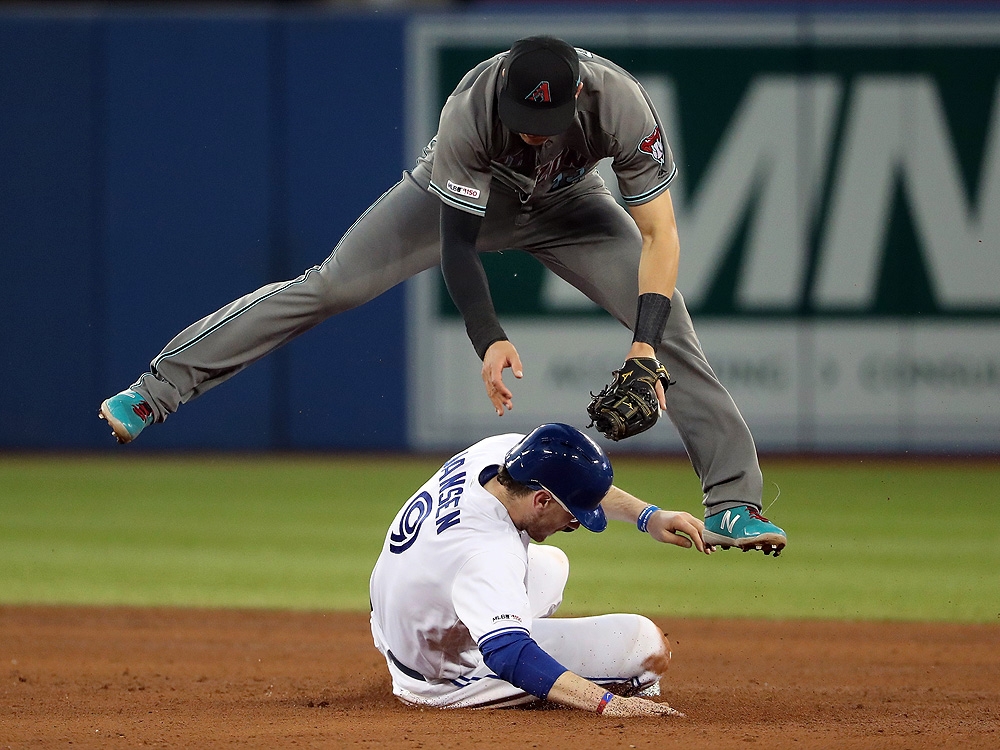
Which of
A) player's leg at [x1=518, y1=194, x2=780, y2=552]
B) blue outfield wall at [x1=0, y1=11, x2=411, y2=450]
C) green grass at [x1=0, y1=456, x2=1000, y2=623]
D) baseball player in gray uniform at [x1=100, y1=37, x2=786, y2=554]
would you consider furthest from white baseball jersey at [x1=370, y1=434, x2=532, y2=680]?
blue outfield wall at [x1=0, y1=11, x2=411, y2=450]

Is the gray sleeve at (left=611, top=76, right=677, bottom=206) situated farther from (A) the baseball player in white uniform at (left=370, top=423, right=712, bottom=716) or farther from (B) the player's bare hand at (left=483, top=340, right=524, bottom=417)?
(A) the baseball player in white uniform at (left=370, top=423, right=712, bottom=716)

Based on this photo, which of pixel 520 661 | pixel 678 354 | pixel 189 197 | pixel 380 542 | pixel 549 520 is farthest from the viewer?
pixel 189 197

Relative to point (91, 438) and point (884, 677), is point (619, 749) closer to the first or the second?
point (884, 677)

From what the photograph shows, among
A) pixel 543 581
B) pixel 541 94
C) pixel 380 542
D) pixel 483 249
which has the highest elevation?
pixel 541 94

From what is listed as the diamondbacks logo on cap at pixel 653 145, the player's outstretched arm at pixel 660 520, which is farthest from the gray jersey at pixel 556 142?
the player's outstretched arm at pixel 660 520

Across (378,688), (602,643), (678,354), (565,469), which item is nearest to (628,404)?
(565,469)

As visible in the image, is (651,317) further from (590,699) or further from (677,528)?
(590,699)
